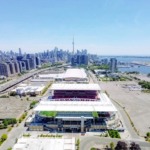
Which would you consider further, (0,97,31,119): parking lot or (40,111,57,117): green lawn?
(0,97,31,119): parking lot

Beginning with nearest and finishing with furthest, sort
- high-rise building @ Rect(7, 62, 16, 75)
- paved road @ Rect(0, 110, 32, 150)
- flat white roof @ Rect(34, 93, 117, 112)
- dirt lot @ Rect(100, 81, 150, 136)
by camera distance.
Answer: paved road @ Rect(0, 110, 32, 150) < dirt lot @ Rect(100, 81, 150, 136) < flat white roof @ Rect(34, 93, 117, 112) < high-rise building @ Rect(7, 62, 16, 75)

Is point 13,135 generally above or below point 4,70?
below

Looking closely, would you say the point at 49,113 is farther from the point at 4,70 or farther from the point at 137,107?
the point at 4,70

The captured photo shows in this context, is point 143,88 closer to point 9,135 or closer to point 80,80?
point 80,80

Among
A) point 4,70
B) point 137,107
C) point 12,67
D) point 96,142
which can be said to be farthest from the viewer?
point 12,67

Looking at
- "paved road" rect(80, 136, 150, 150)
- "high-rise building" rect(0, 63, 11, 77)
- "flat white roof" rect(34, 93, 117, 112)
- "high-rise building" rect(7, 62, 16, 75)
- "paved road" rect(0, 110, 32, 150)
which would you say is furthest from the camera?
"high-rise building" rect(7, 62, 16, 75)

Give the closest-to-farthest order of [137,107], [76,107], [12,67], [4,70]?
[76,107], [137,107], [4,70], [12,67]

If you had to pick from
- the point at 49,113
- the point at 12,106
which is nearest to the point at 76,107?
the point at 49,113

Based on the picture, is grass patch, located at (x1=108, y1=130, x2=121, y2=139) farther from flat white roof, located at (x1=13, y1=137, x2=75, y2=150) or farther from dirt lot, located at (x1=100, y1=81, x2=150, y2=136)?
flat white roof, located at (x1=13, y1=137, x2=75, y2=150)

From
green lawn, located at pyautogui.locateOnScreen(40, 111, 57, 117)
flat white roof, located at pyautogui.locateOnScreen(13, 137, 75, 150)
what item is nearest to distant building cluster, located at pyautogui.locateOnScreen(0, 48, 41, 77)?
green lawn, located at pyautogui.locateOnScreen(40, 111, 57, 117)
